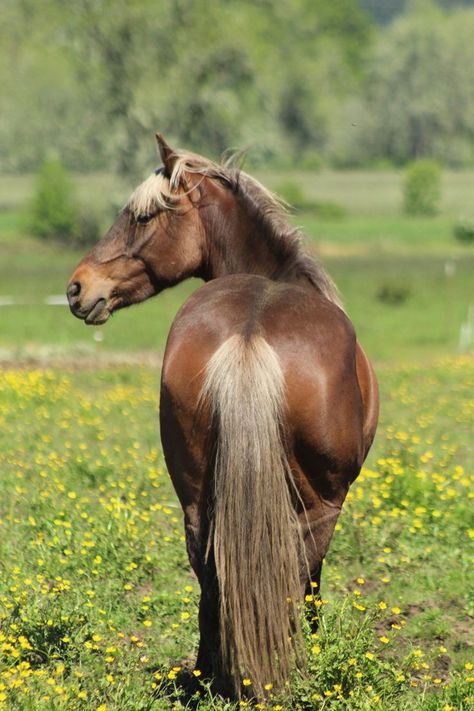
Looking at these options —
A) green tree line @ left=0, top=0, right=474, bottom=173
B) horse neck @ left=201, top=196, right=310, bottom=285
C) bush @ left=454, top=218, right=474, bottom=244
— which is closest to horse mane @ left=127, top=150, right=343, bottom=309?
horse neck @ left=201, top=196, right=310, bottom=285

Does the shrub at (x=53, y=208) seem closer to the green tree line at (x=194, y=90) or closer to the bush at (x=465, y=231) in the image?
the green tree line at (x=194, y=90)

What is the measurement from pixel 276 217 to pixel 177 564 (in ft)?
8.24

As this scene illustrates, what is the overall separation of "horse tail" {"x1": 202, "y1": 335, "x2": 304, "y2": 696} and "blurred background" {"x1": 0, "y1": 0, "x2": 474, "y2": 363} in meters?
12.4

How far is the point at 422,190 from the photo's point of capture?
51594 mm

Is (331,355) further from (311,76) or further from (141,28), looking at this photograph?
(311,76)

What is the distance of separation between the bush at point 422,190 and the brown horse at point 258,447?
47314mm

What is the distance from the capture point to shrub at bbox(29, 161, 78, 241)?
42188mm

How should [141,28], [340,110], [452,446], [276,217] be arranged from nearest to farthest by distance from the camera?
1. [276,217]
2. [452,446]
3. [141,28]
4. [340,110]

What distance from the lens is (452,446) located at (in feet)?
33.2

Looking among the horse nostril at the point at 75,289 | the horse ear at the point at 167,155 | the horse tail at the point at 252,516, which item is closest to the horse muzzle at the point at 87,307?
the horse nostril at the point at 75,289

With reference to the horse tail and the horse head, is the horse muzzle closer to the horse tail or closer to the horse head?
the horse head

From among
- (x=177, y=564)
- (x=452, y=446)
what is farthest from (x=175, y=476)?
(x=452, y=446)

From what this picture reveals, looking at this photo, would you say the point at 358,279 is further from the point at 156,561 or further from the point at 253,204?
the point at 253,204

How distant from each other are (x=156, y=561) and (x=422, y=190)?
4721cm
